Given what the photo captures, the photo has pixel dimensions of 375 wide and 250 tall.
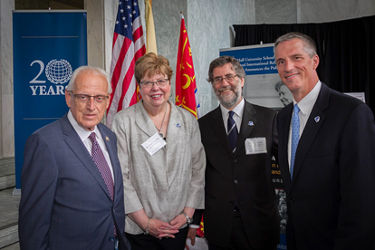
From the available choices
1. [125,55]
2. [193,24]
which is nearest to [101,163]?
[125,55]

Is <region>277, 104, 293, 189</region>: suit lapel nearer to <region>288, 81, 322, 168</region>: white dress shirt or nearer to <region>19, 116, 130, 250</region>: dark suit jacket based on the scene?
<region>288, 81, 322, 168</region>: white dress shirt

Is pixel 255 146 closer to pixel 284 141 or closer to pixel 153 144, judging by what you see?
pixel 284 141

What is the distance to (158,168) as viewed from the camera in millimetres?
1760

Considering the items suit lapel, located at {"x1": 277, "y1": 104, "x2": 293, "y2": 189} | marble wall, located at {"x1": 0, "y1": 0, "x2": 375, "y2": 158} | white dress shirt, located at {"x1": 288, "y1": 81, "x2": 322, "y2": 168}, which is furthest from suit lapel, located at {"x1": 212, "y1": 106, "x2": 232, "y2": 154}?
marble wall, located at {"x1": 0, "y1": 0, "x2": 375, "y2": 158}

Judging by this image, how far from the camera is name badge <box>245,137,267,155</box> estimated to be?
178 cm

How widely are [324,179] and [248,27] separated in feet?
20.7

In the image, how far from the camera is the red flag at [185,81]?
11.3ft

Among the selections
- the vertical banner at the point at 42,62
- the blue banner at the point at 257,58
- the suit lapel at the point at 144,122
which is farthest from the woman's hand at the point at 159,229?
the blue banner at the point at 257,58

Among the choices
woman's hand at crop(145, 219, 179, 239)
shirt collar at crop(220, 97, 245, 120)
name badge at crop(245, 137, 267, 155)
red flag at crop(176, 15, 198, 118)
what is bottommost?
woman's hand at crop(145, 219, 179, 239)

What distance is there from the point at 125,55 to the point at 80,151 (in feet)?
6.56

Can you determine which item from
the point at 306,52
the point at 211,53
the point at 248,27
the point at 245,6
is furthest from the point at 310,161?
the point at 245,6

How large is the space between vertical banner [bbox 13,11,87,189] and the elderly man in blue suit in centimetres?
232

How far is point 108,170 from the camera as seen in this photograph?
1495mm

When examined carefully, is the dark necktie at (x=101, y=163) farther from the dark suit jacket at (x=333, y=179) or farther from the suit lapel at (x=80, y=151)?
the dark suit jacket at (x=333, y=179)
